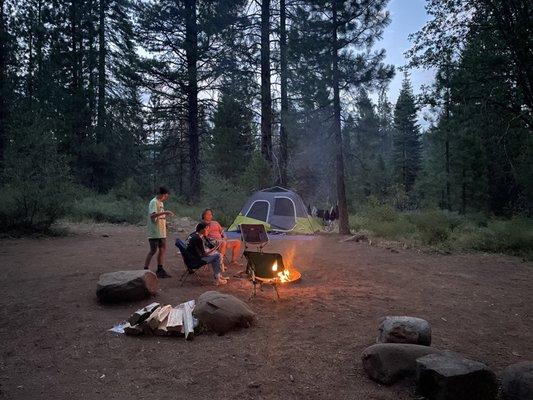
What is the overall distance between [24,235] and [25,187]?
1.50 metres

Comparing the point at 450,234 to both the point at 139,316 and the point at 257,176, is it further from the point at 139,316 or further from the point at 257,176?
the point at 139,316

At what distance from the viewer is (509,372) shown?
10.7 ft

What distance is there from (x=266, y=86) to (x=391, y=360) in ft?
53.0

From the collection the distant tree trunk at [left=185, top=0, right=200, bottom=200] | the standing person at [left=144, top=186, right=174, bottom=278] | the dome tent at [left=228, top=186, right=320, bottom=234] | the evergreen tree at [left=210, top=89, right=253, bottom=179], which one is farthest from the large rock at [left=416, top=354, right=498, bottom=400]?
the distant tree trunk at [left=185, top=0, right=200, bottom=200]

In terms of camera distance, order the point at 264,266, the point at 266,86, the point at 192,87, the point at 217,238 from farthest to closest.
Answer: the point at 192,87, the point at 266,86, the point at 217,238, the point at 264,266

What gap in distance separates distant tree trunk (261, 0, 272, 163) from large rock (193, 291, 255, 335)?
13300 millimetres

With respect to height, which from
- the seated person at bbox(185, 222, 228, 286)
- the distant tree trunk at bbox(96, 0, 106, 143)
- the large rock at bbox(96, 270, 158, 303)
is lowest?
the large rock at bbox(96, 270, 158, 303)

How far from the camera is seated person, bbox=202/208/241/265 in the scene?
313 inches

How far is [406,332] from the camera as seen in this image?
405 cm

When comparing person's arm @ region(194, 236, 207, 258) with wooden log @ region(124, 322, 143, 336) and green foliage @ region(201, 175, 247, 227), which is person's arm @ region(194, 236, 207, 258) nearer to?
wooden log @ region(124, 322, 143, 336)

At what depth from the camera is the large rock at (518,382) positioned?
3046 mm

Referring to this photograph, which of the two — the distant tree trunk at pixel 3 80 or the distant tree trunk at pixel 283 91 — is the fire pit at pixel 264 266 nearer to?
the distant tree trunk at pixel 283 91

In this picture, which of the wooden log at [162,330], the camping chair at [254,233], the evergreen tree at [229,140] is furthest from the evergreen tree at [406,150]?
the wooden log at [162,330]

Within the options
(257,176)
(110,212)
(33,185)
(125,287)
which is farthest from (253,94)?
(125,287)
